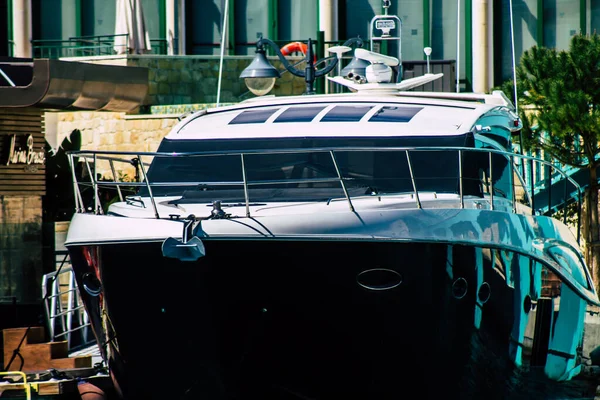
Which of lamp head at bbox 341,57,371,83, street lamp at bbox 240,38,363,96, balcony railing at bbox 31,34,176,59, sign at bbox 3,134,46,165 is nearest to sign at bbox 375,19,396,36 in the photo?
lamp head at bbox 341,57,371,83

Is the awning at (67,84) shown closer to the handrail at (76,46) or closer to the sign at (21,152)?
the sign at (21,152)

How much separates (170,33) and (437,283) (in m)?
16.3

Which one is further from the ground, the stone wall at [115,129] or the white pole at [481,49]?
the white pole at [481,49]

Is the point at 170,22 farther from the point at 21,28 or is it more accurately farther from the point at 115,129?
the point at 115,129

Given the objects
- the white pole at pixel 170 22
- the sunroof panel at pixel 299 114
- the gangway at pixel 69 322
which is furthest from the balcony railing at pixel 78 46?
the sunroof panel at pixel 299 114

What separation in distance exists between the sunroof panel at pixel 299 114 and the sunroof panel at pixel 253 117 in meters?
0.15

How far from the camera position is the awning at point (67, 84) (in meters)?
16.1

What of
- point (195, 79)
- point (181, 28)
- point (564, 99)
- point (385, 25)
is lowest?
point (564, 99)

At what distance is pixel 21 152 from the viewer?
54.3 feet

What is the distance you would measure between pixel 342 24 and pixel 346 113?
47.9 feet

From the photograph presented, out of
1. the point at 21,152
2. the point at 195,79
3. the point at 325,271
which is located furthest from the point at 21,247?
the point at 325,271

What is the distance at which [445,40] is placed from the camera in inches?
973

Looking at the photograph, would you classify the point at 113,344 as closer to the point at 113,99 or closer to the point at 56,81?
the point at 56,81

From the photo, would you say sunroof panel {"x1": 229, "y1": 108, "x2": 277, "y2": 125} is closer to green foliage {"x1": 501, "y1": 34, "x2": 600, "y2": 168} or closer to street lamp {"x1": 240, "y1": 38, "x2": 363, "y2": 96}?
street lamp {"x1": 240, "y1": 38, "x2": 363, "y2": 96}
